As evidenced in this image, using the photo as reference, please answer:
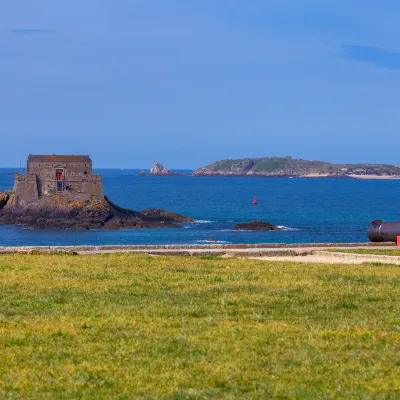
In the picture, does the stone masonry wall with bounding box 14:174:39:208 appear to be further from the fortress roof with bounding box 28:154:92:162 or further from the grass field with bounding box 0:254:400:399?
the grass field with bounding box 0:254:400:399

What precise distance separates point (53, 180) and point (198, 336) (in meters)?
88.7

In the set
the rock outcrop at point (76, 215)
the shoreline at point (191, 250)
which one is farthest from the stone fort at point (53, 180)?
the shoreline at point (191, 250)

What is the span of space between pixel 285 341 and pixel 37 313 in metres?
4.50

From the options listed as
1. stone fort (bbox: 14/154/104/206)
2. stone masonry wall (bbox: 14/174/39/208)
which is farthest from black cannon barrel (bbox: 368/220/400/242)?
stone masonry wall (bbox: 14/174/39/208)

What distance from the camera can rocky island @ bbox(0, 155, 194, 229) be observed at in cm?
9369

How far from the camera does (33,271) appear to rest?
860 inches

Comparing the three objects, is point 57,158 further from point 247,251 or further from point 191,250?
point 247,251

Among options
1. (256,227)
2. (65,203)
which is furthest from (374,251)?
(65,203)

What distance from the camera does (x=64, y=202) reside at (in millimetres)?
97062

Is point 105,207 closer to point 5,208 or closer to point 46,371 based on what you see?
point 5,208

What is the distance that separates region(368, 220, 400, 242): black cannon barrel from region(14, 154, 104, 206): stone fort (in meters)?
62.9

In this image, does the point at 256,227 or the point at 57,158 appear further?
the point at 57,158

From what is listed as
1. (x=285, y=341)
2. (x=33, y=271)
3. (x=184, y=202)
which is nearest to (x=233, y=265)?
(x=33, y=271)

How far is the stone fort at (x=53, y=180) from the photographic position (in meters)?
98.1
